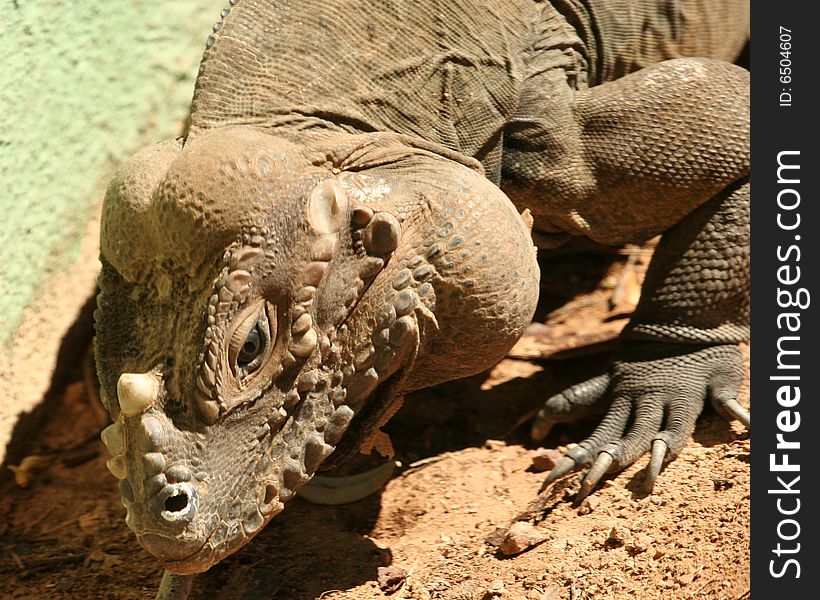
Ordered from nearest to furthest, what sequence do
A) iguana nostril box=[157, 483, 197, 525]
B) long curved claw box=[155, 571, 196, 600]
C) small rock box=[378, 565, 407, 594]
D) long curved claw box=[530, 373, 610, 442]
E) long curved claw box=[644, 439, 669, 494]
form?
iguana nostril box=[157, 483, 197, 525]
long curved claw box=[155, 571, 196, 600]
small rock box=[378, 565, 407, 594]
long curved claw box=[644, 439, 669, 494]
long curved claw box=[530, 373, 610, 442]

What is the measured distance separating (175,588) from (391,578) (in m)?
0.94

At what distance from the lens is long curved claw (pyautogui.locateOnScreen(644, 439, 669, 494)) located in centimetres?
470

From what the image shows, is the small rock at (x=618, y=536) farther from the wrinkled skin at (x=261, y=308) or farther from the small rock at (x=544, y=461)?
the wrinkled skin at (x=261, y=308)

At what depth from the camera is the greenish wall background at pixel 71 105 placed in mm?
5602

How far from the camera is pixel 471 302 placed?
4078 mm

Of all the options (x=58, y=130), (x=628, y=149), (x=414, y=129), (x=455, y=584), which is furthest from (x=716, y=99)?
(x=58, y=130)

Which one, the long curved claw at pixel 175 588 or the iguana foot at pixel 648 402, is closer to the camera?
the long curved claw at pixel 175 588

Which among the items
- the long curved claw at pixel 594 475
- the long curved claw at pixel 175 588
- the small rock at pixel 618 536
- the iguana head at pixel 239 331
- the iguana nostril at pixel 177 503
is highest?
the iguana head at pixel 239 331

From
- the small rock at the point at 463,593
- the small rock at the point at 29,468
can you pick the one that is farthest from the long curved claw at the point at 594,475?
the small rock at the point at 29,468

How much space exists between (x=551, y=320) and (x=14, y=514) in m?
3.60

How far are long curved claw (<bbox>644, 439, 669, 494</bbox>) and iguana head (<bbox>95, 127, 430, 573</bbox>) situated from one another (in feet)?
4.71

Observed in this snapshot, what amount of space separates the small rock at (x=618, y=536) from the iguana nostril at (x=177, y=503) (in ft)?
6.25

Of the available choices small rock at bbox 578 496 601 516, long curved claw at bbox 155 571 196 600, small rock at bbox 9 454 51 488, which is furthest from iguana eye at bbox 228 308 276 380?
small rock at bbox 9 454 51 488

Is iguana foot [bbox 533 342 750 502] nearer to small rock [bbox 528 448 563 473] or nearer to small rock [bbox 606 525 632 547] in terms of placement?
small rock [bbox 528 448 563 473]
